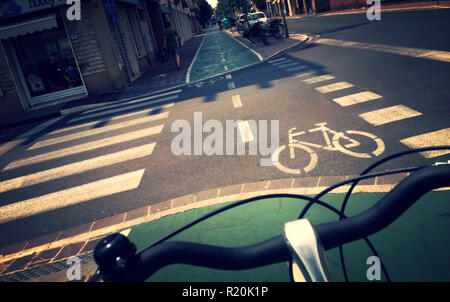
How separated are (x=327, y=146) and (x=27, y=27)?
47.5 ft

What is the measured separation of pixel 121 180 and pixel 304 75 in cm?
703

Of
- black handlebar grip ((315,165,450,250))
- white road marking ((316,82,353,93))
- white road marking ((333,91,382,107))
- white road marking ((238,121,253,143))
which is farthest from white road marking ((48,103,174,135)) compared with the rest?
black handlebar grip ((315,165,450,250))

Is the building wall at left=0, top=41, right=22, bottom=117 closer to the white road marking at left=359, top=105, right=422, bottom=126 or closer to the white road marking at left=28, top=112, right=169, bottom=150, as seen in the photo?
the white road marking at left=28, top=112, right=169, bottom=150

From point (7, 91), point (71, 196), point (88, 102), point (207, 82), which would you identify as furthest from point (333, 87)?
point (7, 91)

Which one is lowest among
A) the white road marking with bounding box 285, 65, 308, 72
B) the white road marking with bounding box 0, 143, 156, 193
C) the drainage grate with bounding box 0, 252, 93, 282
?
the drainage grate with bounding box 0, 252, 93, 282

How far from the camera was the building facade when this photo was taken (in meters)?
14.1

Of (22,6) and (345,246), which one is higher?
(22,6)

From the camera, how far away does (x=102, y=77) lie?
1543cm

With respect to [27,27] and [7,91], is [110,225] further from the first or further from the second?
[7,91]

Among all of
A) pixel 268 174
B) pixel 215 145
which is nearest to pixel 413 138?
pixel 268 174

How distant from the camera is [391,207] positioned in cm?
116

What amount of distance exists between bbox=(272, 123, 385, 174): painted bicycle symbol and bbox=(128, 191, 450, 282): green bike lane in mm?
815

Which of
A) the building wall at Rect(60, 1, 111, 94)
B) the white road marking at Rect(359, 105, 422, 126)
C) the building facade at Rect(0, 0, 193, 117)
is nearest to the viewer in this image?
the white road marking at Rect(359, 105, 422, 126)
